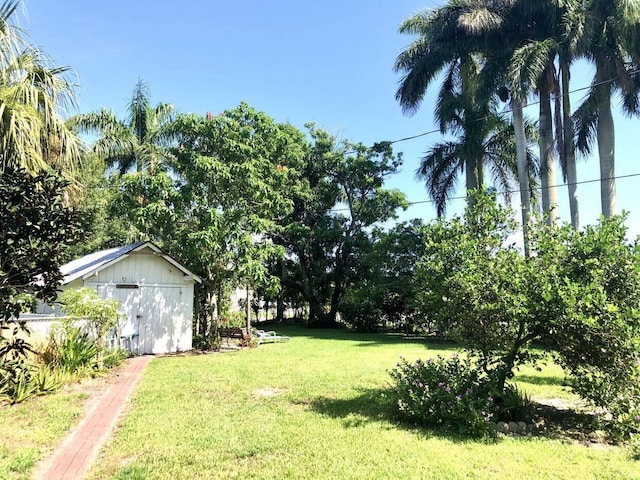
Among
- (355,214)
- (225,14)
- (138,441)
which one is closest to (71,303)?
(138,441)

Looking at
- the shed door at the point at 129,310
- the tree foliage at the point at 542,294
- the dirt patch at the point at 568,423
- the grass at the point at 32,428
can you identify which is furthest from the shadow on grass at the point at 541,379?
the shed door at the point at 129,310

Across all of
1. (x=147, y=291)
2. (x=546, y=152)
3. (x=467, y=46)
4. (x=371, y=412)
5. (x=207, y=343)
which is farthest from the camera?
(x=467, y=46)

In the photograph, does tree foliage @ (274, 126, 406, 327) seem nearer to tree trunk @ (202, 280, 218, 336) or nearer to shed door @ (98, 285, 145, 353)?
tree trunk @ (202, 280, 218, 336)

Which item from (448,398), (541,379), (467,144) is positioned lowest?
(541,379)

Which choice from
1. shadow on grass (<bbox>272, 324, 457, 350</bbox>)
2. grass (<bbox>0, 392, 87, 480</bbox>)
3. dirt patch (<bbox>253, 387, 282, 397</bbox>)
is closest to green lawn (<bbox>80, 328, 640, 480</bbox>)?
dirt patch (<bbox>253, 387, 282, 397</bbox>)

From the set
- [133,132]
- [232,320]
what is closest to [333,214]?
[232,320]

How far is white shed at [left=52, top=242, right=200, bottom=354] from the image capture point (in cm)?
1277

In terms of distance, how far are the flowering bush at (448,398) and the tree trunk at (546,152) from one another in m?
13.4

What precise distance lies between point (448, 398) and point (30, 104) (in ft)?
24.6

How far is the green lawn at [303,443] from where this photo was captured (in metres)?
4.30

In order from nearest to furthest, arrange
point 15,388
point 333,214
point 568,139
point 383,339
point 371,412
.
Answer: point 371,412
point 15,388
point 568,139
point 383,339
point 333,214

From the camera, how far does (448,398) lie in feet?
18.5

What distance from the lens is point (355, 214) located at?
2533 cm

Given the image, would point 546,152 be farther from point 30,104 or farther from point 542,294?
point 30,104
